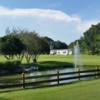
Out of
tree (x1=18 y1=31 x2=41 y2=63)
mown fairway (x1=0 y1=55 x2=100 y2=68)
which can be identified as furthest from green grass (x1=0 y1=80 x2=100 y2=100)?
tree (x1=18 y1=31 x2=41 y2=63)

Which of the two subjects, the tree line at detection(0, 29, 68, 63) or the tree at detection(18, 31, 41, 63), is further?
the tree at detection(18, 31, 41, 63)

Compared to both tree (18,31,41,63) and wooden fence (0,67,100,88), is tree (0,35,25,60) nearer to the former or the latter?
tree (18,31,41,63)

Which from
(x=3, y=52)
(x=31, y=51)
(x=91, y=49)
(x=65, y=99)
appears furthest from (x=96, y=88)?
(x=91, y=49)

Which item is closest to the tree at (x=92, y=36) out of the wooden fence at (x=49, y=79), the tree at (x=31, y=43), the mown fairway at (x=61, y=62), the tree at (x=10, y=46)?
the mown fairway at (x=61, y=62)

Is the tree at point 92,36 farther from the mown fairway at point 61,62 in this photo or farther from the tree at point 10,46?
the tree at point 10,46

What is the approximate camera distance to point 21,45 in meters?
65.7

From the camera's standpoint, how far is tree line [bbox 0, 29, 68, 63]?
63.5 metres

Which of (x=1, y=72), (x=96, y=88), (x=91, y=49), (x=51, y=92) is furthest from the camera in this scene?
(x=91, y=49)

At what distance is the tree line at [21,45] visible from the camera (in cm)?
6349

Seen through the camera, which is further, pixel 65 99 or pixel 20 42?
pixel 20 42

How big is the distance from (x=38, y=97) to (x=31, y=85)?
273 inches

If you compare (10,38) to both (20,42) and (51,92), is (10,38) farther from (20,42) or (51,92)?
(51,92)

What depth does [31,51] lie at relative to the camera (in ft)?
240

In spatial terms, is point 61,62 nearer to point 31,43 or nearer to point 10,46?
point 31,43
